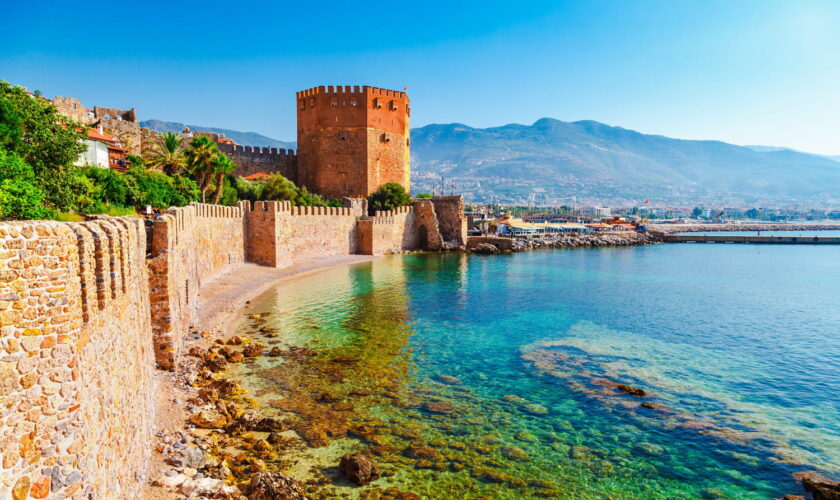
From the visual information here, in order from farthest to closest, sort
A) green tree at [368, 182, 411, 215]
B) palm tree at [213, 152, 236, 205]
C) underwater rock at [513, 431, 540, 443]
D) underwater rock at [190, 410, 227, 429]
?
green tree at [368, 182, 411, 215] → palm tree at [213, 152, 236, 205] → underwater rock at [513, 431, 540, 443] → underwater rock at [190, 410, 227, 429]

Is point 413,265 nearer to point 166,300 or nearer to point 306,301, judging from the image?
point 306,301

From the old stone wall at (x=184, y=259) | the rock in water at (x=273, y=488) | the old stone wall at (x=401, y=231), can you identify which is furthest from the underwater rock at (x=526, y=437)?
the old stone wall at (x=401, y=231)

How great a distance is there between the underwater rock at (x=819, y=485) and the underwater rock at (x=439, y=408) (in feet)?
15.6

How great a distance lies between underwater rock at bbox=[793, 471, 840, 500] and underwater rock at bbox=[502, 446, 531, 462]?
3387mm

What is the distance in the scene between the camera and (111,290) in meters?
4.38

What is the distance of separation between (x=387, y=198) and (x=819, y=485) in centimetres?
3022

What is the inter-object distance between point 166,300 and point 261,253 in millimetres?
14825

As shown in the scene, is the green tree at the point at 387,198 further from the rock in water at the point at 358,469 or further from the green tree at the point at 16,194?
the rock in water at the point at 358,469

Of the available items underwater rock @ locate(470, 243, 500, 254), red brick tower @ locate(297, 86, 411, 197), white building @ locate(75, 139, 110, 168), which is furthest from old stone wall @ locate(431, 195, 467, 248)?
white building @ locate(75, 139, 110, 168)

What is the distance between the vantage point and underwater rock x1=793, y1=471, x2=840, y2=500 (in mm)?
5934

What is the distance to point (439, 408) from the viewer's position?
845 centimetres

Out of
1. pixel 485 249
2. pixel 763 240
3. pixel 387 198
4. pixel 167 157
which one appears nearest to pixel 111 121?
pixel 167 157

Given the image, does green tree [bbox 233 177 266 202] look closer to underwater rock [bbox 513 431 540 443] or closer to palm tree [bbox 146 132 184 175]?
palm tree [bbox 146 132 184 175]

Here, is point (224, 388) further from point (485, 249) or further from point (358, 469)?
point (485, 249)
